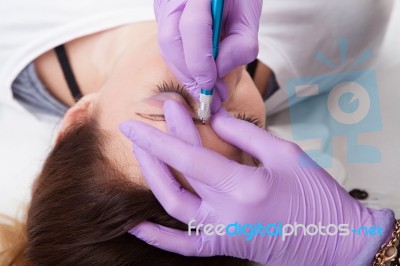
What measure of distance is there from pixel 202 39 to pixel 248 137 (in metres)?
0.22

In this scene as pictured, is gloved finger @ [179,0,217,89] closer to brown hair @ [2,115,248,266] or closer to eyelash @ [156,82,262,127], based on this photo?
eyelash @ [156,82,262,127]

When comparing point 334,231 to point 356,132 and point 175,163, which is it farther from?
point 356,132

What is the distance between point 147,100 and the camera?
94cm

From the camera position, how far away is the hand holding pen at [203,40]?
867 millimetres

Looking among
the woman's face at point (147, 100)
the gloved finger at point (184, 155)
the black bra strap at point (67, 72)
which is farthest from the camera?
the black bra strap at point (67, 72)

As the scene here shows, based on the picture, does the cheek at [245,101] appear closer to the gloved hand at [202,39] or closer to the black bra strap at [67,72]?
the gloved hand at [202,39]

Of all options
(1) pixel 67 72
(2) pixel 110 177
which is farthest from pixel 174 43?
(1) pixel 67 72

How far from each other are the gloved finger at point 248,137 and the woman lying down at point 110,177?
0.09 feet

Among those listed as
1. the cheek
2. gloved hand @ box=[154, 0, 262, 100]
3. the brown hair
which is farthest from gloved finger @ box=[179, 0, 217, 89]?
the brown hair

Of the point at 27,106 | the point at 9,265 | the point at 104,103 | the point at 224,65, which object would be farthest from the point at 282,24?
the point at 9,265

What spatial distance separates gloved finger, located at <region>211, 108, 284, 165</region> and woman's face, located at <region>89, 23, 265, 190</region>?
3 cm

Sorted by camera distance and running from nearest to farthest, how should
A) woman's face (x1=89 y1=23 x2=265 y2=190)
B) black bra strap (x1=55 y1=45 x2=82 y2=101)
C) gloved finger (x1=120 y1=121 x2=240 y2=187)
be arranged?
gloved finger (x1=120 y1=121 x2=240 y2=187) → woman's face (x1=89 y1=23 x2=265 y2=190) → black bra strap (x1=55 y1=45 x2=82 y2=101)

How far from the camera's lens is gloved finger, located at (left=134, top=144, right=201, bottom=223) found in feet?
2.69

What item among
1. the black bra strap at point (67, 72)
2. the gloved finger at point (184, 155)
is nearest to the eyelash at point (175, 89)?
the gloved finger at point (184, 155)
